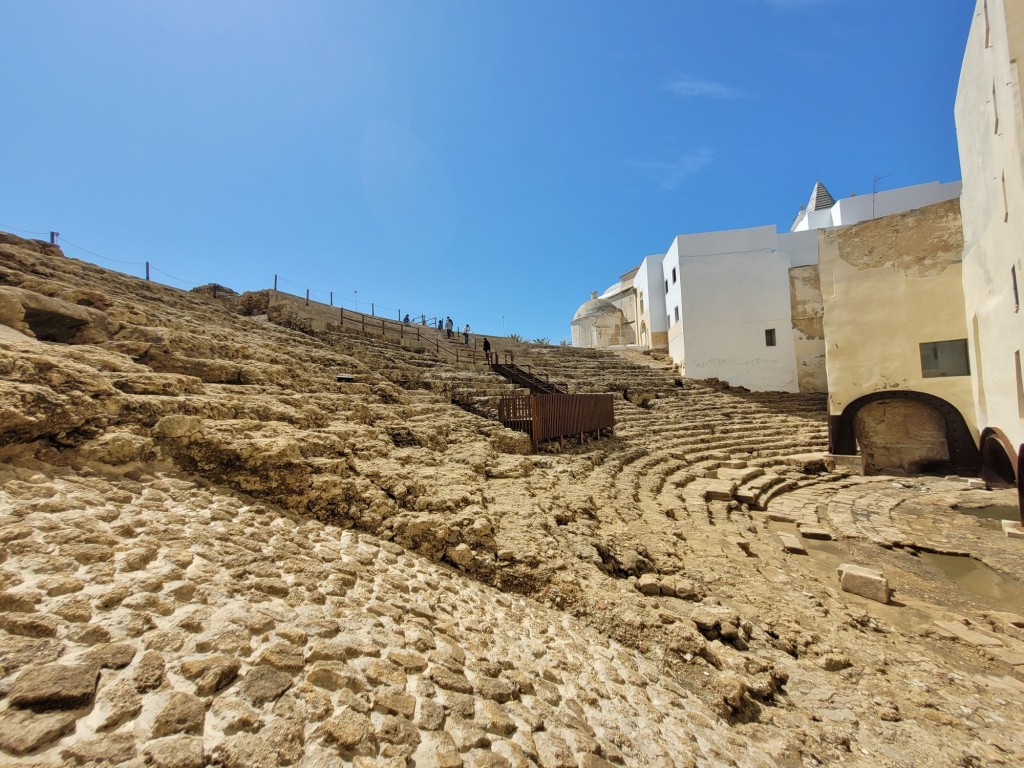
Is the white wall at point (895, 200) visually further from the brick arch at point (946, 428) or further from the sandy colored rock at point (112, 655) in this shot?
the sandy colored rock at point (112, 655)

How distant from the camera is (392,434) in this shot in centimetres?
764

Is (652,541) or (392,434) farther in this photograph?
(392,434)

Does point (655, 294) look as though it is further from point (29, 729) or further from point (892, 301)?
point (29, 729)

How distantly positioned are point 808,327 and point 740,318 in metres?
2.93

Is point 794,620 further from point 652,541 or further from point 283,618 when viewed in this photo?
point 283,618

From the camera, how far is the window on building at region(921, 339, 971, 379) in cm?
1230

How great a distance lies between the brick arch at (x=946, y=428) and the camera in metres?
12.2

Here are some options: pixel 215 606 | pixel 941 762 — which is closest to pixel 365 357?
pixel 215 606

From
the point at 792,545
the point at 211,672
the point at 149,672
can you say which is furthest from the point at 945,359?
the point at 149,672

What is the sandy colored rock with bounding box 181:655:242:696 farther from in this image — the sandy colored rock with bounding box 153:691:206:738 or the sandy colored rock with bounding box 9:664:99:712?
the sandy colored rock with bounding box 9:664:99:712

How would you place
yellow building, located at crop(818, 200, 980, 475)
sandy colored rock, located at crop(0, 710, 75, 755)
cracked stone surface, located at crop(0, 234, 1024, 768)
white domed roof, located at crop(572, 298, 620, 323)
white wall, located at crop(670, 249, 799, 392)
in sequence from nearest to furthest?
sandy colored rock, located at crop(0, 710, 75, 755), cracked stone surface, located at crop(0, 234, 1024, 768), yellow building, located at crop(818, 200, 980, 475), white wall, located at crop(670, 249, 799, 392), white domed roof, located at crop(572, 298, 620, 323)

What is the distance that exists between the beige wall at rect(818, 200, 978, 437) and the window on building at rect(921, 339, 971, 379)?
125 mm

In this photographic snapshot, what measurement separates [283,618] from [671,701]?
274 centimetres

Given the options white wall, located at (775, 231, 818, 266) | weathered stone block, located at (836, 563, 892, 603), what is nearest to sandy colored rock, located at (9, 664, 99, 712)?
weathered stone block, located at (836, 563, 892, 603)
